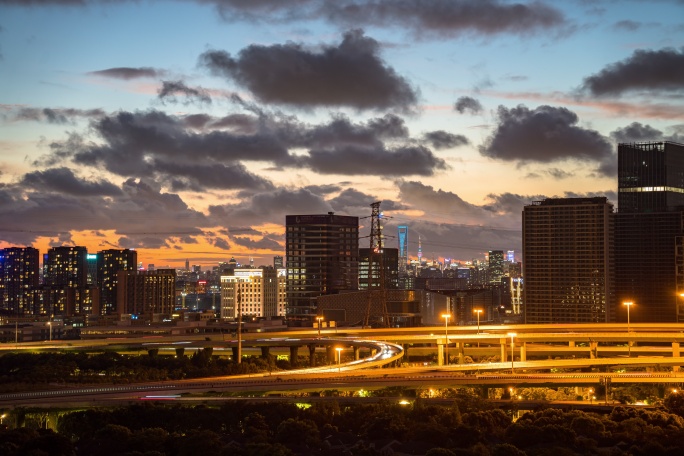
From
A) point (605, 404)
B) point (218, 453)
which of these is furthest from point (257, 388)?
point (605, 404)

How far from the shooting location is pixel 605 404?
7606cm

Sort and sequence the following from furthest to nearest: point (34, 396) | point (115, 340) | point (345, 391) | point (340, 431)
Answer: point (115, 340)
point (345, 391)
point (34, 396)
point (340, 431)

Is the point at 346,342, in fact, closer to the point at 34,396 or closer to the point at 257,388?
the point at 257,388

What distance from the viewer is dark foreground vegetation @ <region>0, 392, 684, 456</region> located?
207 ft

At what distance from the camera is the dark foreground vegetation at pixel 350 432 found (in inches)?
2485

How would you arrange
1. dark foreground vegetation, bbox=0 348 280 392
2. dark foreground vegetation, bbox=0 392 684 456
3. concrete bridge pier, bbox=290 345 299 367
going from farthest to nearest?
concrete bridge pier, bbox=290 345 299 367
dark foreground vegetation, bbox=0 348 280 392
dark foreground vegetation, bbox=0 392 684 456

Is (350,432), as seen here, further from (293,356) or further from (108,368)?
(293,356)

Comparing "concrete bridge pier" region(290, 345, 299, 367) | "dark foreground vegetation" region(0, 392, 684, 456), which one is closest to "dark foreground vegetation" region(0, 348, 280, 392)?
"concrete bridge pier" region(290, 345, 299, 367)

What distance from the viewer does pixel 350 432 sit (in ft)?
227

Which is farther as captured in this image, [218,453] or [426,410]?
[426,410]

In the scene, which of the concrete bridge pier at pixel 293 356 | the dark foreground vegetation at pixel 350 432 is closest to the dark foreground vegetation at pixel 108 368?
the concrete bridge pier at pixel 293 356

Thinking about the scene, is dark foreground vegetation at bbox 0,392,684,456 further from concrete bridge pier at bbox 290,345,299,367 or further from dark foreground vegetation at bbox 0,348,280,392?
concrete bridge pier at bbox 290,345,299,367

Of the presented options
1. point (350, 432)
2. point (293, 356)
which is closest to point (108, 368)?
point (293, 356)

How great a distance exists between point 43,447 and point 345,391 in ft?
82.8
